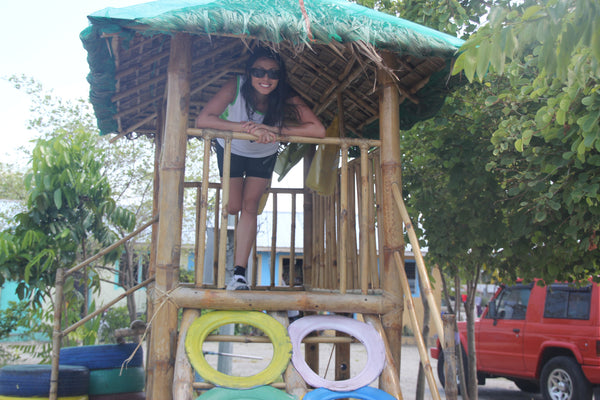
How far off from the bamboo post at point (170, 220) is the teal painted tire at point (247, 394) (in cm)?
47

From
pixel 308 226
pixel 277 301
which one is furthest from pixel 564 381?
pixel 277 301

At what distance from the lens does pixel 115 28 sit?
10.5 feet

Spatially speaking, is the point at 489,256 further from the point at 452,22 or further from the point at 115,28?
the point at 115,28

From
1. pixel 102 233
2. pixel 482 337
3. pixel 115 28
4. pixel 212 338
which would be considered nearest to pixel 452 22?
pixel 115 28

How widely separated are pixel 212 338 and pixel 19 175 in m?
13.9

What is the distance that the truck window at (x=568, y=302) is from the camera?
24.9 ft

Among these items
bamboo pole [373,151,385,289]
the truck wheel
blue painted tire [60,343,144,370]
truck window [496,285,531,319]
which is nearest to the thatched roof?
bamboo pole [373,151,385,289]

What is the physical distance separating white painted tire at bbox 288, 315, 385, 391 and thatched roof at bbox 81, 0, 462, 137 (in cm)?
167

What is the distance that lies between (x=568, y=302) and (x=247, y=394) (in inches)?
258

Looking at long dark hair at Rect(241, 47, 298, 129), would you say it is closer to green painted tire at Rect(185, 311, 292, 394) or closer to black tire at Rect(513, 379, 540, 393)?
green painted tire at Rect(185, 311, 292, 394)

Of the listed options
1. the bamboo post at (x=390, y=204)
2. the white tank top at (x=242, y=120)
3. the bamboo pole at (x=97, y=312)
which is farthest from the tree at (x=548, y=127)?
the bamboo pole at (x=97, y=312)

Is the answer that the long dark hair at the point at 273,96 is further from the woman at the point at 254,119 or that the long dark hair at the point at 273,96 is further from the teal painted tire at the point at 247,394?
the teal painted tire at the point at 247,394

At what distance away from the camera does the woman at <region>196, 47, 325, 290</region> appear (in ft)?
12.6

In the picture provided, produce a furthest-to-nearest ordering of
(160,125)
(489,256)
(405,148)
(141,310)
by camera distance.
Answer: (141,310)
(405,148)
(489,256)
(160,125)
